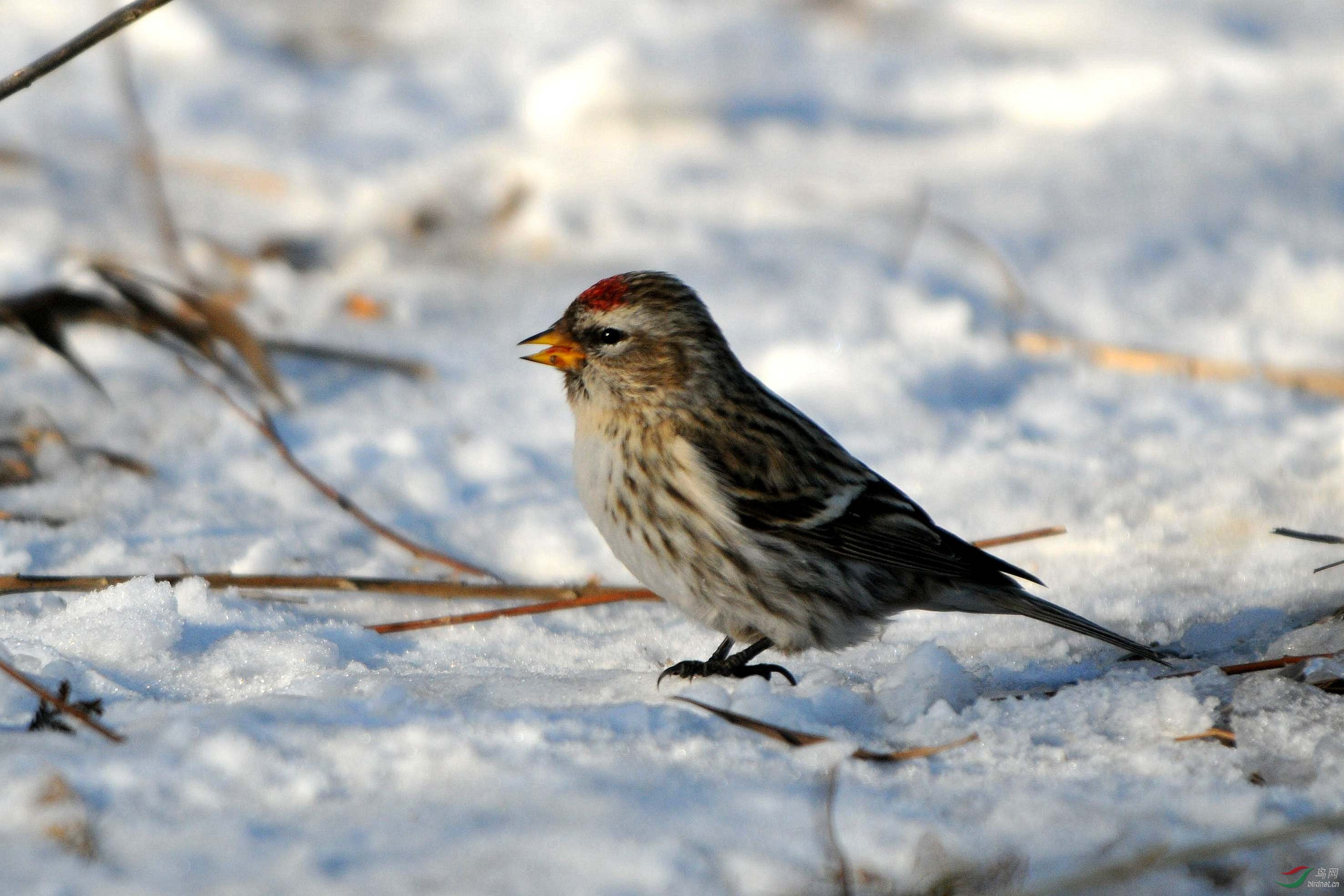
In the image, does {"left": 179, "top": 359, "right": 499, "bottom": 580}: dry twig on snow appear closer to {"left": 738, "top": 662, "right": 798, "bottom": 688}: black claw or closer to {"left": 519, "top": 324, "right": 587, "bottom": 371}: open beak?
{"left": 519, "top": 324, "right": 587, "bottom": 371}: open beak

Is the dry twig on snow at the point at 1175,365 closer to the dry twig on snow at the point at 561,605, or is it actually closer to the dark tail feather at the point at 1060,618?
the dry twig on snow at the point at 561,605

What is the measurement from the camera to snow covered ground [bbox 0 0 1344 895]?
1466 mm

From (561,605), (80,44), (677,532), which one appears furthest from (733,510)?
(80,44)

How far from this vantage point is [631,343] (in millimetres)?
2516

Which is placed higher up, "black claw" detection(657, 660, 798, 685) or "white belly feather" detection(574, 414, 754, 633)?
"white belly feather" detection(574, 414, 754, 633)

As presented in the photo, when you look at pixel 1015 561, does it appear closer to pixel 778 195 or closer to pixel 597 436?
pixel 597 436

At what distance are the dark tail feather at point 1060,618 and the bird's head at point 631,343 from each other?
2.40 ft

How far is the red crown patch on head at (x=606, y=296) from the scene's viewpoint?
8.28ft

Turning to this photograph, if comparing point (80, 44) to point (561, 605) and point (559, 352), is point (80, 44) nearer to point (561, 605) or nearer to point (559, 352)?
point (559, 352)

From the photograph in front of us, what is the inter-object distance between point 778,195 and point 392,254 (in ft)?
4.83

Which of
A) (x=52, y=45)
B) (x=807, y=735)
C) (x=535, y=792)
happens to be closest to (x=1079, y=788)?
(x=807, y=735)

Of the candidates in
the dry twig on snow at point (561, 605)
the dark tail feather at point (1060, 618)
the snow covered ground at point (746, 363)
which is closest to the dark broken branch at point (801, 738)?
the snow covered ground at point (746, 363)

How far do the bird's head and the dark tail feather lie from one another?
2.40 ft

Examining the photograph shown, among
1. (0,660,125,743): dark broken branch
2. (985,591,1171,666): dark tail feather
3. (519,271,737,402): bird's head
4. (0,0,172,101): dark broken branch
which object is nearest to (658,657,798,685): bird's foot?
(985,591,1171,666): dark tail feather
